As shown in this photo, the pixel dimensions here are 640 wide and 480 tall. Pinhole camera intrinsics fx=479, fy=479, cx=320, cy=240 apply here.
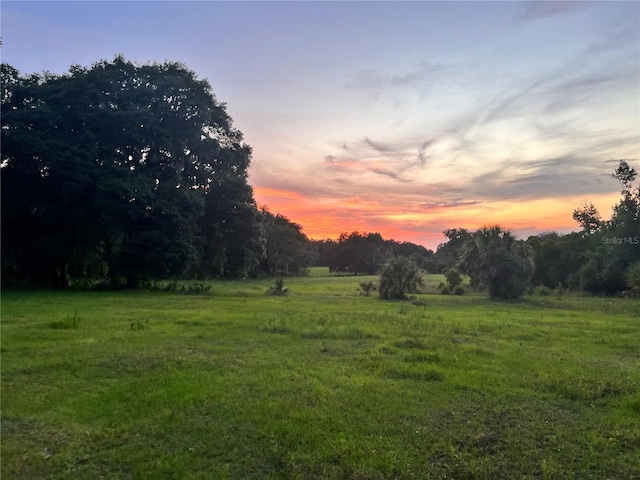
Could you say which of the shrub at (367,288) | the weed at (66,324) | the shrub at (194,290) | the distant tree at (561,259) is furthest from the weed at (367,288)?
the weed at (66,324)

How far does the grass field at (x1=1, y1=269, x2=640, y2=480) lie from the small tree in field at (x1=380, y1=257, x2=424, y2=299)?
1717 cm

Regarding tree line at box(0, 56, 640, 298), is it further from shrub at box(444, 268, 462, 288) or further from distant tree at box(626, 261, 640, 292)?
shrub at box(444, 268, 462, 288)

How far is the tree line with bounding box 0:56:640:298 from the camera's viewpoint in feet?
90.4

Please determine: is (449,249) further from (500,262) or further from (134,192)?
(134,192)

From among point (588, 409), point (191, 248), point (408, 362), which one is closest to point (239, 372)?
point (408, 362)

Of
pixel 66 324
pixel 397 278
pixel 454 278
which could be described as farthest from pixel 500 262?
pixel 66 324

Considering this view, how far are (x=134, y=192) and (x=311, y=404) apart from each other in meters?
23.4

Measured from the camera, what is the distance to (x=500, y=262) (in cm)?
3125

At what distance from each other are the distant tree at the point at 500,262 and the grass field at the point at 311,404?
56.0ft

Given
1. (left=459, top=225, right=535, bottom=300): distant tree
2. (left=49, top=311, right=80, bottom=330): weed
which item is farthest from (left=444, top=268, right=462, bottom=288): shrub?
(left=49, top=311, right=80, bottom=330): weed

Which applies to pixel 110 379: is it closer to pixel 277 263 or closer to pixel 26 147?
pixel 26 147

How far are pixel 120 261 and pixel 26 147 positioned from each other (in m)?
8.16

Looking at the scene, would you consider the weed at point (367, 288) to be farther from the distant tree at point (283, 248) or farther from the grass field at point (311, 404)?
the distant tree at point (283, 248)

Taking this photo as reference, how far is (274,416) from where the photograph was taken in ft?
22.6
